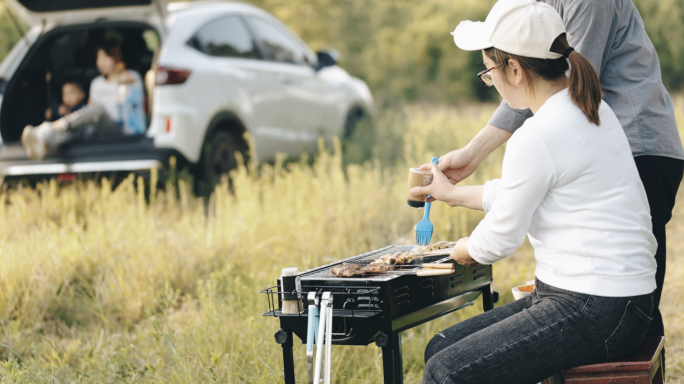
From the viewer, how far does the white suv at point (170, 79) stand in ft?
19.5

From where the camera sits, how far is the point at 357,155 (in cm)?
803

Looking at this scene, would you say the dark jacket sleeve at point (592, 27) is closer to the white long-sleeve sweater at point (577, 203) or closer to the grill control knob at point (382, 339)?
the white long-sleeve sweater at point (577, 203)

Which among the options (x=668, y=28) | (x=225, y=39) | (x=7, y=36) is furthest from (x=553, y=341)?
(x=668, y=28)

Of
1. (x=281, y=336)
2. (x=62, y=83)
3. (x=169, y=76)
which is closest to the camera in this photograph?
(x=281, y=336)

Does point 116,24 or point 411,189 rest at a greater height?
point 116,24

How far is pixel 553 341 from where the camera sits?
222 cm

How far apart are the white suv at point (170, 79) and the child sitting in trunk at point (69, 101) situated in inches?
4.5

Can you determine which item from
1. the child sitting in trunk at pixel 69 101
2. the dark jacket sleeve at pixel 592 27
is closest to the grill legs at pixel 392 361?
the dark jacket sleeve at pixel 592 27

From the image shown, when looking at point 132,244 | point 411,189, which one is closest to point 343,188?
point 132,244

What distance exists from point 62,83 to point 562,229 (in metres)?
5.98

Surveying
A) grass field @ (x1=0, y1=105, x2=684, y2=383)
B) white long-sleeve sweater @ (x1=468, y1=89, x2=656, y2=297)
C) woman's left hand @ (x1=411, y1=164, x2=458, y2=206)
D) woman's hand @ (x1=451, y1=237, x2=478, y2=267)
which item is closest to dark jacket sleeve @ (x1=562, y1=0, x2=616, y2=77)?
white long-sleeve sweater @ (x1=468, y1=89, x2=656, y2=297)

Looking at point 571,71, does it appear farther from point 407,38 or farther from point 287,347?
point 407,38

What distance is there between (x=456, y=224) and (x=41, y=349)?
9.72ft

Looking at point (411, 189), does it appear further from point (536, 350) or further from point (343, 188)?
point (343, 188)
